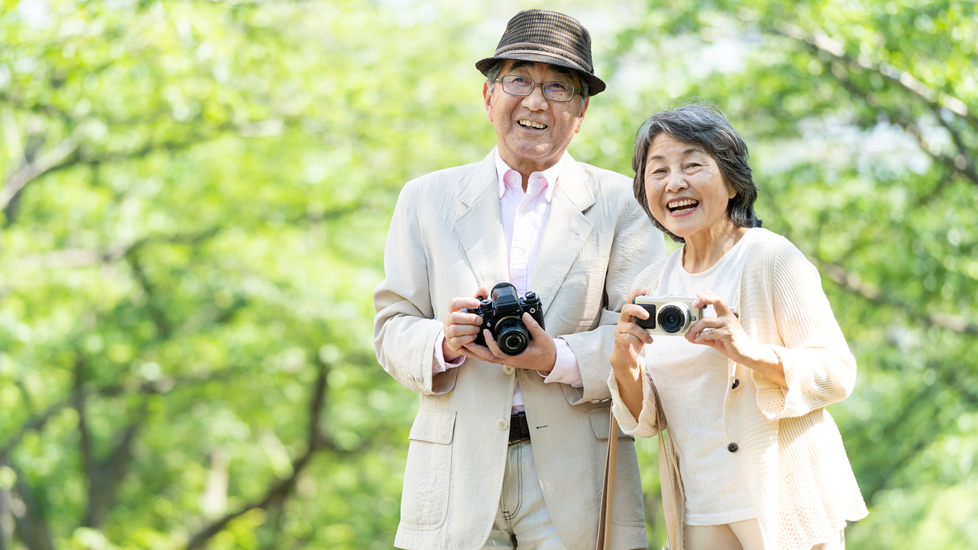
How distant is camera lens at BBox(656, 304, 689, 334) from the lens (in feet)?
Answer: 6.70

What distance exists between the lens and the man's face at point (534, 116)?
8.99 feet

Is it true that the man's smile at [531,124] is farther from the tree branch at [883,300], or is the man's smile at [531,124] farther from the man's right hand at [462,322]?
the tree branch at [883,300]

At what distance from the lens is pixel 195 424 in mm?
12445

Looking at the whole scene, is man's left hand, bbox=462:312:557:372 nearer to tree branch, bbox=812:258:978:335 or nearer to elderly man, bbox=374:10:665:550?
elderly man, bbox=374:10:665:550

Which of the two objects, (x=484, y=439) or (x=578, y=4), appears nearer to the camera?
(x=484, y=439)

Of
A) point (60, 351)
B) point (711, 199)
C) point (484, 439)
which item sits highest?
point (711, 199)

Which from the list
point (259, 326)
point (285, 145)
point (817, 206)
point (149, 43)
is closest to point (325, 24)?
point (285, 145)

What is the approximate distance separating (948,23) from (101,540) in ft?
31.5

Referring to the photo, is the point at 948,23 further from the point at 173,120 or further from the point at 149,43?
the point at 173,120

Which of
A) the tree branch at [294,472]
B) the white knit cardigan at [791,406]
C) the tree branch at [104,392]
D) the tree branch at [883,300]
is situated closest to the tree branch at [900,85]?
the tree branch at [883,300]

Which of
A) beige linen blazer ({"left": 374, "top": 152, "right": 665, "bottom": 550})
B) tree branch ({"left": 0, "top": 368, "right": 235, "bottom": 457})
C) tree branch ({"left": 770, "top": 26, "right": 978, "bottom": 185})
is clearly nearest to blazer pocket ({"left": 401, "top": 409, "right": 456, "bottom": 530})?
beige linen blazer ({"left": 374, "top": 152, "right": 665, "bottom": 550})

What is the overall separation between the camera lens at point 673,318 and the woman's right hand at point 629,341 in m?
0.06

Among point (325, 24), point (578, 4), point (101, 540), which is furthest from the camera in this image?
point (578, 4)

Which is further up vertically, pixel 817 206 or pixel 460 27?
pixel 460 27
